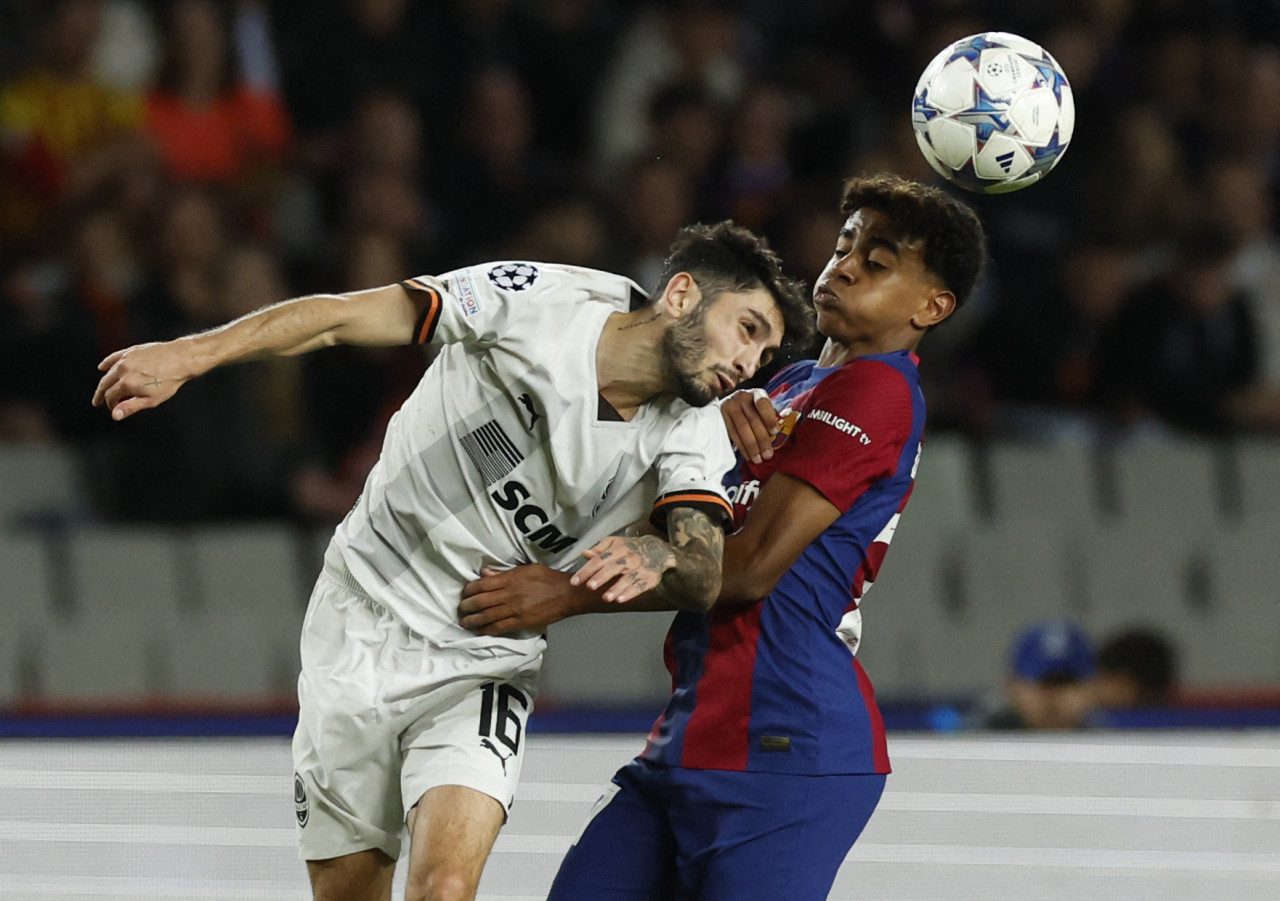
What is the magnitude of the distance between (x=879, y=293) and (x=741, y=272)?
285mm

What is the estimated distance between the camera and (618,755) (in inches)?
175

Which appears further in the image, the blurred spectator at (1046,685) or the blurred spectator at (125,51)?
the blurred spectator at (125,51)

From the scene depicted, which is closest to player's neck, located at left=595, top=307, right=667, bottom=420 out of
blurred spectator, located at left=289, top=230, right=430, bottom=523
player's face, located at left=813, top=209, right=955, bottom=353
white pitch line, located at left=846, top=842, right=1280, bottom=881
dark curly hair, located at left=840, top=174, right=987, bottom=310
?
player's face, located at left=813, top=209, right=955, bottom=353

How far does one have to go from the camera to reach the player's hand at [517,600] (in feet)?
11.0

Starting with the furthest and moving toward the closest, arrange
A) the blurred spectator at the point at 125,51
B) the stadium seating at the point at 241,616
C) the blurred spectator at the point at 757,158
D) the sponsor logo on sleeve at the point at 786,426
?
1. the blurred spectator at the point at 125,51
2. the blurred spectator at the point at 757,158
3. the stadium seating at the point at 241,616
4. the sponsor logo on sleeve at the point at 786,426

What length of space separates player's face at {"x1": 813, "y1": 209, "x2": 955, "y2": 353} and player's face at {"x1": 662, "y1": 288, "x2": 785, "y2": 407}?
0.49ft

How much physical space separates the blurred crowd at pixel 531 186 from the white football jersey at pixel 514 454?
3.52m

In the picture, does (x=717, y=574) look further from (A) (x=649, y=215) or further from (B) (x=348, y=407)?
(A) (x=649, y=215)

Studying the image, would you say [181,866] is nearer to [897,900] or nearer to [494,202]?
[897,900]

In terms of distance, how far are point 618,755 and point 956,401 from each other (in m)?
3.47

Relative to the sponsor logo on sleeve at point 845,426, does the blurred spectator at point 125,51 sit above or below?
above

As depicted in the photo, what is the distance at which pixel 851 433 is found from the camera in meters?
3.37

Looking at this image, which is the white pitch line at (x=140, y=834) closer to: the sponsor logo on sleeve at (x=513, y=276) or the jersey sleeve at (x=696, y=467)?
the jersey sleeve at (x=696, y=467)

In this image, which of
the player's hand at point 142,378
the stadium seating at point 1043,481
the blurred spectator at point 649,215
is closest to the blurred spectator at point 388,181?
the blurred spectator at point 649,215
